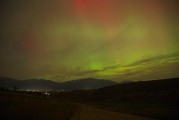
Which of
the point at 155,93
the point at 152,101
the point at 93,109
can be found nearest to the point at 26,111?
the point at 93,109

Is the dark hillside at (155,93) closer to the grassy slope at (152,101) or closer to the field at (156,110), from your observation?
the grassy slope at (152,101)

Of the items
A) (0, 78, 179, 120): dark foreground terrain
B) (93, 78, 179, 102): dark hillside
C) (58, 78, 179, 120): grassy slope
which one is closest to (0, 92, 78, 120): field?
(0, 78, 179, 120): dark foreground terrain

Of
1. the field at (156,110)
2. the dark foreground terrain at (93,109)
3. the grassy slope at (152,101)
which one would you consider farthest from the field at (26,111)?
the grassy slope at (152,101)

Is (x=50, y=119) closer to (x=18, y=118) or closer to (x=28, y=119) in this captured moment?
(x=28, y=119)

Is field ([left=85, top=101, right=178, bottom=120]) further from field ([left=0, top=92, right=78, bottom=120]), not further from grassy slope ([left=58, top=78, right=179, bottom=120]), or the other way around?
field ([left=0, top=92, right=78, bottom=120])

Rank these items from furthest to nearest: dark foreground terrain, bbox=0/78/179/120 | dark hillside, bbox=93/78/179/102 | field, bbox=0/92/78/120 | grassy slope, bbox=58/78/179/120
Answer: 1. dark hillside, bbox=93/78/179/102
2. grassy slope, bbox=58/78/179/120
3. dark foreground terrain, bbox=0/78/179/120
4. field, bbox=0/92/78/120

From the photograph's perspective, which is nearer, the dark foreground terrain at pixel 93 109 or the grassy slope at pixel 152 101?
the dark foreground terrain at pixel 93 109

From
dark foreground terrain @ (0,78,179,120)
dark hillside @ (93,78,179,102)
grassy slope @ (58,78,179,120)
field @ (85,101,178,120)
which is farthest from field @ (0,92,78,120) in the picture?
dark hillside @ (93,78,179,102)

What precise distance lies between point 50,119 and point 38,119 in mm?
1437

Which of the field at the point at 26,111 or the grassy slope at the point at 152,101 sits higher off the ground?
the field at the point at 26,111

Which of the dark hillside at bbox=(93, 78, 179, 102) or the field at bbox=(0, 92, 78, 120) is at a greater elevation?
the field at bbox=(0, 92, 78, 120)

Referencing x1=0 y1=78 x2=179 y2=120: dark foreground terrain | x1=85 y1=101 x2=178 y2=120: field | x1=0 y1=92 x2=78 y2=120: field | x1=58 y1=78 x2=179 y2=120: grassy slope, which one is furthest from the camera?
x1=58 y1=78 x2=179 y2=120: grassy slope

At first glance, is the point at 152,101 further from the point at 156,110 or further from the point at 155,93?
the point at 156,110

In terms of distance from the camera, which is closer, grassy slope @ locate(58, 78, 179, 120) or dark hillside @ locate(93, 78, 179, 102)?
grassy slope @ locate(58, 78, 179, 120)
